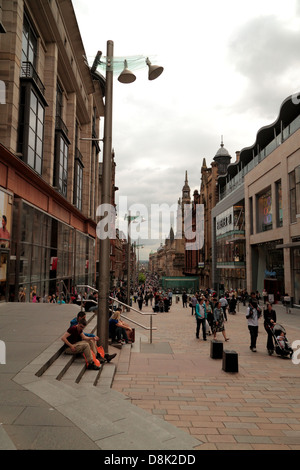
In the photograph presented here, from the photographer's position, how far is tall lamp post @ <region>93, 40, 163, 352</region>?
25.5 ft

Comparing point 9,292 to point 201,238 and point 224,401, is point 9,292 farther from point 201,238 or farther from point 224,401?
point 201,238

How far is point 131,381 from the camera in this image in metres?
7.15

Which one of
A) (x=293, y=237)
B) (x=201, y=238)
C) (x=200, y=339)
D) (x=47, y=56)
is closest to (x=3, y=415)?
(x=200, y=339)

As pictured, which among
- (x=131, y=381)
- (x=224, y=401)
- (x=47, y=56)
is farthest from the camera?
(x=47, y=56)

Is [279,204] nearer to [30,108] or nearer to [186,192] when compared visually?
[30,108]

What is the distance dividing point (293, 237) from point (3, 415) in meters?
28.2

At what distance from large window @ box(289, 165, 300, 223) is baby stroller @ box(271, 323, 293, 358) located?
64.5ft

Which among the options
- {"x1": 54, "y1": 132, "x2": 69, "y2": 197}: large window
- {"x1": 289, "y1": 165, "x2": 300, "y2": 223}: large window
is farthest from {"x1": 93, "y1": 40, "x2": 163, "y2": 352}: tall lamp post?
{"x1": 289, "y1": 165, "x2": 300, "y2": 223}: large window

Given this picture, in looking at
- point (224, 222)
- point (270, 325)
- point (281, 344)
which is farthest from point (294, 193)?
point (224, 222)

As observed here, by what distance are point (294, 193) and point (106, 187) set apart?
24360 millimetres

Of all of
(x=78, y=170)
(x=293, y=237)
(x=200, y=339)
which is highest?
(x=78, y=170)

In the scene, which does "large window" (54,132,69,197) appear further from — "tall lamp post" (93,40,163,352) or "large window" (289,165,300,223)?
"large window" (289,165,300,223)

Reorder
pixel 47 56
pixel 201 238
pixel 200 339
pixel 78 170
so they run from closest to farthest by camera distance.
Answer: pixel 200 339
pixel 47 56
pixel 78 170
pixel 201 238

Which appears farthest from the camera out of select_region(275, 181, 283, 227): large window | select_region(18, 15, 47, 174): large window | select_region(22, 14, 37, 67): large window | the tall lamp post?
select_region(275, 181, 283, 227): large window
